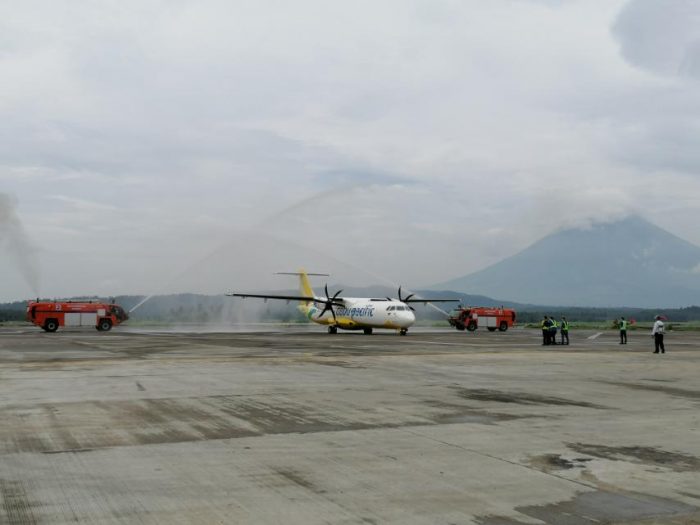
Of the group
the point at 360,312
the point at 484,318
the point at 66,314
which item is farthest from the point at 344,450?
the point at 484,318

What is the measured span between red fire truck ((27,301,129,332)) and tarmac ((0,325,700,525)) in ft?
135

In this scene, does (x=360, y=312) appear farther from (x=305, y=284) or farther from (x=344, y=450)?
(x=344, y=450)

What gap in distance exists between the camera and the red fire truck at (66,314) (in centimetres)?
5612

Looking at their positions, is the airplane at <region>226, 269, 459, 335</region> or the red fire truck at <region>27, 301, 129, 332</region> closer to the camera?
the airplane at <region>226, 269, 459, 335</region>

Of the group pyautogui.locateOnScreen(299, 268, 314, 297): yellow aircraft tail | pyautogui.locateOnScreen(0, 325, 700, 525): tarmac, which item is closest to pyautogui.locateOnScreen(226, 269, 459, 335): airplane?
pyautogui.locateOnScreen(299, 268, 314, 297): yellow aircraft tail

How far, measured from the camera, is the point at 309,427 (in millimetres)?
10648

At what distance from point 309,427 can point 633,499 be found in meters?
5.25

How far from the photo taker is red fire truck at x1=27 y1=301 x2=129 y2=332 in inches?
2210

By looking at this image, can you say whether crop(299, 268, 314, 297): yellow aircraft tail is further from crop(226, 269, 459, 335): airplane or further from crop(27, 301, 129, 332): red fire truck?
crop(27, 301, 129, 332): red fire truck

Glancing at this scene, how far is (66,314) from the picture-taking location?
2231 inches

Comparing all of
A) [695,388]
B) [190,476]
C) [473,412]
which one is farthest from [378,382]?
[190,476]

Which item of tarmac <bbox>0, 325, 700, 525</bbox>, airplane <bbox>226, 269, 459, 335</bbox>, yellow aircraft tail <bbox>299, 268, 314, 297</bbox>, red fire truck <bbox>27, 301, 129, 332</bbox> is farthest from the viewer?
yellow aircraft tail <bbox>299, 268, 314, 297</bbox>

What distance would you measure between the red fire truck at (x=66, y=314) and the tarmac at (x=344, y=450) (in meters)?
41.2

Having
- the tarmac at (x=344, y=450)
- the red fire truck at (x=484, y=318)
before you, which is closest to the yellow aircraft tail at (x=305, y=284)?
the red fire truck at (x=484, y=318)
